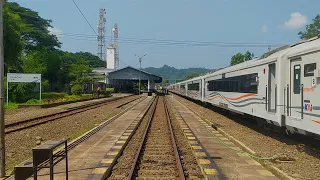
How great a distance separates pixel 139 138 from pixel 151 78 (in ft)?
213

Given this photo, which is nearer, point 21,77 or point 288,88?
point 288,88

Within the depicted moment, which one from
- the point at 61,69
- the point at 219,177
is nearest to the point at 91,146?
the point at 219,177

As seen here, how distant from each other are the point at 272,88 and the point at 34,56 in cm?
4735

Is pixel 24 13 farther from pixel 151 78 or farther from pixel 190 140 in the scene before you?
pixel 190 140

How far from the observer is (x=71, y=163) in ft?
28.0

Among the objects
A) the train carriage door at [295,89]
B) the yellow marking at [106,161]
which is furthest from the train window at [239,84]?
the yellow marking at [106,161]

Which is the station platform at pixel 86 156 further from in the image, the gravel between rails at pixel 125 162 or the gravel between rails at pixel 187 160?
the gravel between rails at pixel 187 160

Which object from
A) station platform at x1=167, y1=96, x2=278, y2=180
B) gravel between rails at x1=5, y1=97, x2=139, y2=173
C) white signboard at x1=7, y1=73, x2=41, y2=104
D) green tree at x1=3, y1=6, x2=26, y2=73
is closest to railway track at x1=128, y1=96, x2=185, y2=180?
station platform at x1=167, y1=96, x2=278, y2=180

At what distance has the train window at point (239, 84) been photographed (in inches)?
542

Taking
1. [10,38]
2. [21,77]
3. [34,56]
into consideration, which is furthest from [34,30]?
[21,77]

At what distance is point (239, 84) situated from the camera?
53.4 feet

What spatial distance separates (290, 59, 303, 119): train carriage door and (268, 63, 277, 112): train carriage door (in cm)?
129

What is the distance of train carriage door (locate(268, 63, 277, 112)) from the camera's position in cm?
1125

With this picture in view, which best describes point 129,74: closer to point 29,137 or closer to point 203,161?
point 29,137
